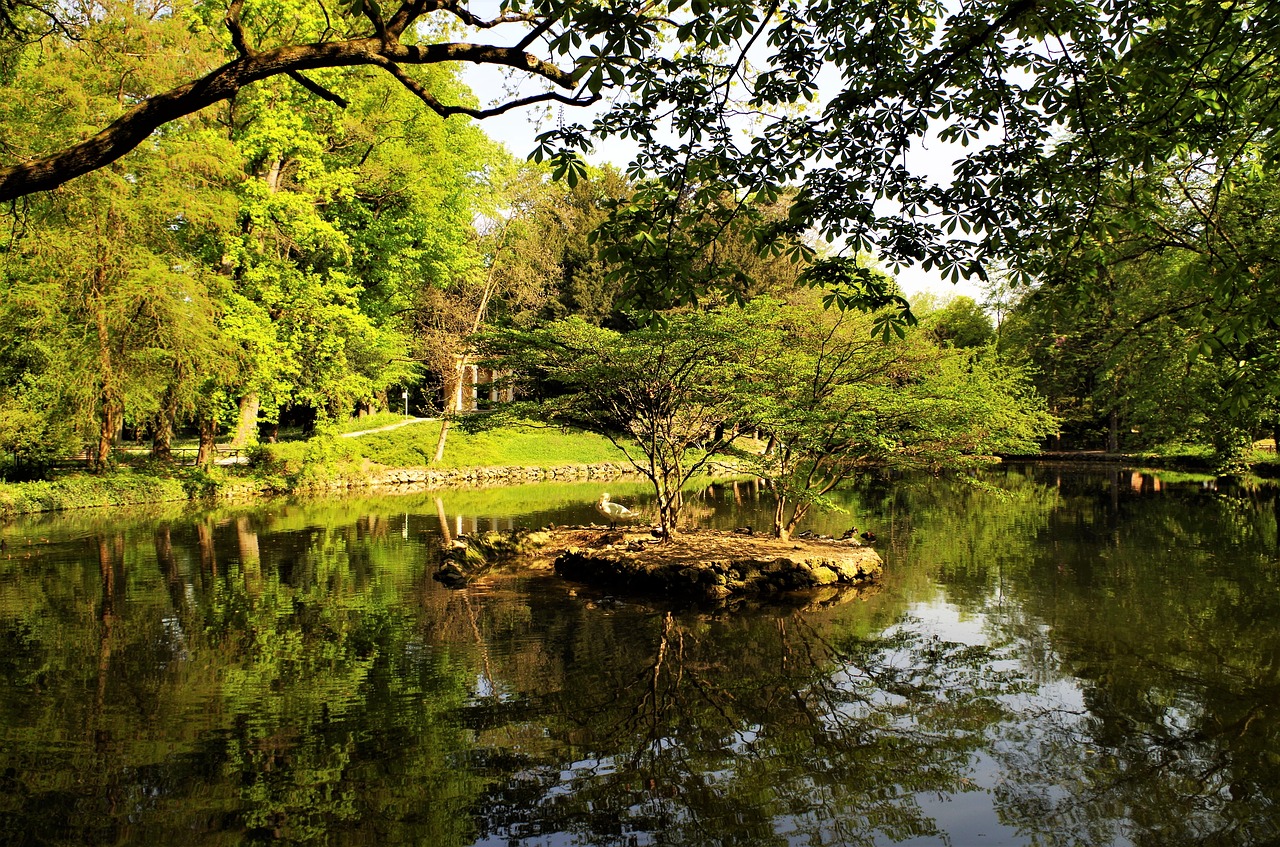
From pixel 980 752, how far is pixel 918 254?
363cm

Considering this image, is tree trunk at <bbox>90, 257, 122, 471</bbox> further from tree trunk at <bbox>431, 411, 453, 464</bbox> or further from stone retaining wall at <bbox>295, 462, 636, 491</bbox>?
tree trunk at <bbox>431, 411, 453, 464</bbox>

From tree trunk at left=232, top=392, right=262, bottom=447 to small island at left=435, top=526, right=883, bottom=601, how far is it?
1396 centimetres

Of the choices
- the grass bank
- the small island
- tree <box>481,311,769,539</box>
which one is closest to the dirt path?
the grass bank

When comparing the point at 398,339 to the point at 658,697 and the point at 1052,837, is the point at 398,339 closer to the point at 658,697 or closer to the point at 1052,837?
the point at 658,697

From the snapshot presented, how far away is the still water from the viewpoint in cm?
493

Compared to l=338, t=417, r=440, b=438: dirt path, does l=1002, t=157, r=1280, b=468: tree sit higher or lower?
higher

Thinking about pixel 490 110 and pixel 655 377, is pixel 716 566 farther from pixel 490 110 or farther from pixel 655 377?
pixel 490 110

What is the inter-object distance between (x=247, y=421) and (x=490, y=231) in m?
13.7

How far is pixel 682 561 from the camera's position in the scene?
37.6 feet

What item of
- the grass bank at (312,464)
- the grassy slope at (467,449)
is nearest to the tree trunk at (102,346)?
the grass bank at (312,464)

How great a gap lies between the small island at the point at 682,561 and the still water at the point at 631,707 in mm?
505

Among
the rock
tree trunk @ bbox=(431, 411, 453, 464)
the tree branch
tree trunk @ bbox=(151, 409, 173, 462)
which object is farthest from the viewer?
tree trunk @ bbox=(431, 411, 453, 464)

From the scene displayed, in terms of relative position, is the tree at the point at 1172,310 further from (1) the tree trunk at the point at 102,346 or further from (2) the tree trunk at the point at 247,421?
Answer: (2) the tree trunk at the point at 247,421

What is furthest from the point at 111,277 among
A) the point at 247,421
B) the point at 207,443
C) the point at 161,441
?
the point at 207,443
